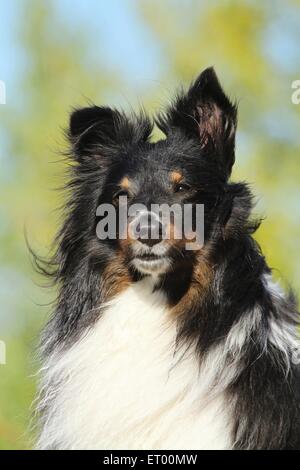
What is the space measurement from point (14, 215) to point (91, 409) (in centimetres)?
919

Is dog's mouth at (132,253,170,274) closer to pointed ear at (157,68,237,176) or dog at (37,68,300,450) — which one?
dog at (37,68,300,450)

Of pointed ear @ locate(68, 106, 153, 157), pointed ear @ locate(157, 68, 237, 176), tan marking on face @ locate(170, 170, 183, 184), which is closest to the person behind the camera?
tan marking on face @ locate(170, 170, 183, 184)

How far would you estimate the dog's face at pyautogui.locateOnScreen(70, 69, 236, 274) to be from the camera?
472 centimetres

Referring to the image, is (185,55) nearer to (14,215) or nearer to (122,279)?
(14,215)

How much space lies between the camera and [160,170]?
489 centimetres

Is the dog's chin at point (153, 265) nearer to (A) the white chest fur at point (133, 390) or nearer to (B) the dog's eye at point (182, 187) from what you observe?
(A) the white chest fur at point (133, 390)

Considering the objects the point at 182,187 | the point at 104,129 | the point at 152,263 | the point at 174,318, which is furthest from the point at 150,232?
the point at 104,129

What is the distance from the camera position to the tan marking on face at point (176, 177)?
4.86m

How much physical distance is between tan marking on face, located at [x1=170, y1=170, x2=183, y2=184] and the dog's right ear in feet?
2.14

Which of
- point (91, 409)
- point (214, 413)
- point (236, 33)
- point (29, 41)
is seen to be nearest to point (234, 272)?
point (214, 413)

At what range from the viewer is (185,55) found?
15.3 meters

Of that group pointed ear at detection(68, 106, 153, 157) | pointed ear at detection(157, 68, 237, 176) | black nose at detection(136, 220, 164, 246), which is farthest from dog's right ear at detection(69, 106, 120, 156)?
black nose at detection(136, 220, 164, 246)

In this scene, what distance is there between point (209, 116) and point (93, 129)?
2.45 feet

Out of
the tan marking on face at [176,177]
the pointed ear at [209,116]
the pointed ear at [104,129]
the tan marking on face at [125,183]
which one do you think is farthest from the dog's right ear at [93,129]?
the tan marking on face at [176,177]
